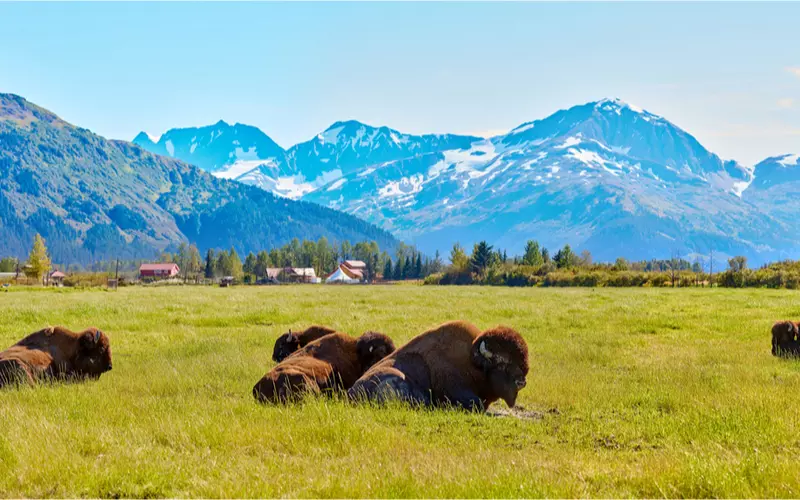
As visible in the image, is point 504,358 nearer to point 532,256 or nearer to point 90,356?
point 90,356

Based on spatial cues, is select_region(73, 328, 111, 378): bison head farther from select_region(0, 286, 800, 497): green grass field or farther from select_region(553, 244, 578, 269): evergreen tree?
select_region(553, 244, 578, 269): evergreen tree

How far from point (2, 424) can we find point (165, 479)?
4.44m

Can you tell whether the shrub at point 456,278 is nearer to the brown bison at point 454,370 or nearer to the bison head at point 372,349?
the bison head at point 372,349

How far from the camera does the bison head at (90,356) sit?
16.0 metres

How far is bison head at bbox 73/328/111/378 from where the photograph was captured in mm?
16031

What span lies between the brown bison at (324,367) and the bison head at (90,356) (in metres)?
5.04

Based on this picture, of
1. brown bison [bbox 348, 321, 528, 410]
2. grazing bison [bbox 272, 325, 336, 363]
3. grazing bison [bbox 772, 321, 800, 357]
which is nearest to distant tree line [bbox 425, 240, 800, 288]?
grazing bison [bbox 772, 321, 800, 357]

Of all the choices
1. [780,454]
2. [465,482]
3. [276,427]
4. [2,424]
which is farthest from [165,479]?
[780,454]

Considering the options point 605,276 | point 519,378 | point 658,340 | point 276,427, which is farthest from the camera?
point 605,276

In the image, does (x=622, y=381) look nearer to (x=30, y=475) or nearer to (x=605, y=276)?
(x=30, y=475)

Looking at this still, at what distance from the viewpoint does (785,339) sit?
19.5 meters

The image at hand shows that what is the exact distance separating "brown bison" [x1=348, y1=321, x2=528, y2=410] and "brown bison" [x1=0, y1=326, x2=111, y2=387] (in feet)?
23.5

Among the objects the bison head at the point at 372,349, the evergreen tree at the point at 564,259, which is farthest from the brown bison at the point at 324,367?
the evergreen tree at the point at 564,259

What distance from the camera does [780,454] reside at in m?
9.05
